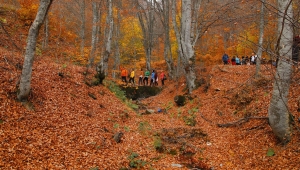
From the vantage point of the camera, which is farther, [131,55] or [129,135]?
[131,55]

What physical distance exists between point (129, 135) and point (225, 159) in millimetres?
3559

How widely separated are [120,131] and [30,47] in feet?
13.5

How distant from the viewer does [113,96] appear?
13.2m

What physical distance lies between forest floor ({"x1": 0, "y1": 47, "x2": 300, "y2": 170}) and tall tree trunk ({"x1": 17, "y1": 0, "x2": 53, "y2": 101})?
1.23ft

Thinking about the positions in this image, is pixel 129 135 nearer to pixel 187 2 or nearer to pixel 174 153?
pixel 174 153

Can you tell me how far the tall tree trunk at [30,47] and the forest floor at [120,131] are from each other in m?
0.37

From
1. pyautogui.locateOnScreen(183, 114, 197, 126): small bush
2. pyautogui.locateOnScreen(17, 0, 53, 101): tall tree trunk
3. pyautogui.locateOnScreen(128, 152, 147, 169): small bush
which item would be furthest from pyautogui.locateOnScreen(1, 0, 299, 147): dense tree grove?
A: pyautogui.locateOnScreen(128, 152, 147, 169): small bush

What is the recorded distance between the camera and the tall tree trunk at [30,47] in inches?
267

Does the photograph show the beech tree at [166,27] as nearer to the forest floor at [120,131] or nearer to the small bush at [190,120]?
the forest floor at [120,131]

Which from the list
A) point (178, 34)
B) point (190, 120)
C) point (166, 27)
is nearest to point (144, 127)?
point (190, 120)

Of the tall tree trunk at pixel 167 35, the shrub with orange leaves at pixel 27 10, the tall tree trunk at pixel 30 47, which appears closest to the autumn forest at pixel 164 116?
the tall tree trunk at pixel 30 47

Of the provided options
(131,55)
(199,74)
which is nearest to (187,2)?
(199,74)

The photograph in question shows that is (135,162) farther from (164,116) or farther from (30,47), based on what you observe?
(164,116)

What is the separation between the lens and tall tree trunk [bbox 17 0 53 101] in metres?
6.77
